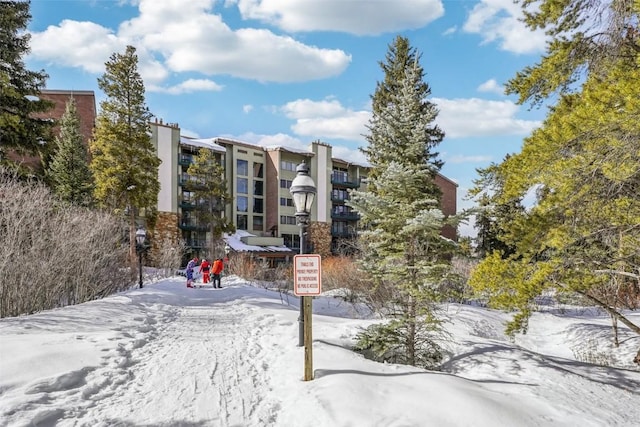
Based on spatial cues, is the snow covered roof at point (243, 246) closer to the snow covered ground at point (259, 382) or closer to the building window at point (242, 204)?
the building window at point (242, 204)

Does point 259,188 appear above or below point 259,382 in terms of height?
above

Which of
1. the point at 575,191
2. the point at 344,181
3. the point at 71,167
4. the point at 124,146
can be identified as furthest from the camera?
the point at 344,181

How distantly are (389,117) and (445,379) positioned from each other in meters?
5.82

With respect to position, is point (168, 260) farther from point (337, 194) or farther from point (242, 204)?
point (337, 194)

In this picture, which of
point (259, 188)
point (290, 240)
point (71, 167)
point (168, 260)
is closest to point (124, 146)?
point (71, 167)

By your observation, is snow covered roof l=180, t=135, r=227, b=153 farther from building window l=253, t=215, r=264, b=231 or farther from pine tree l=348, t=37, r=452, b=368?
pine tree l=348, t=37, r=452, b=368

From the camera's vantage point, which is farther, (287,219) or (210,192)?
(287,219)

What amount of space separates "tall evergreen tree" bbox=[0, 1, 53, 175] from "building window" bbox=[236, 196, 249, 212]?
34631 mm

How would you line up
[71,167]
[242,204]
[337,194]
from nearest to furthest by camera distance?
[71,167] < [242,204] < [337,194]

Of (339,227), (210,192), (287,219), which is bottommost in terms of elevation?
(339,227)

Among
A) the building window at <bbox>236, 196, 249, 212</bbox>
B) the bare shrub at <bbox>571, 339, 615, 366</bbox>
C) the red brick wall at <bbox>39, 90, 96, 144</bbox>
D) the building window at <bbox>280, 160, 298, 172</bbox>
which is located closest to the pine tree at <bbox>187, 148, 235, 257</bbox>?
the red brick wall at <bbox>39, 90, 96, 144</bbox>

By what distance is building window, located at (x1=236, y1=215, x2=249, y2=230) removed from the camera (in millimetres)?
51156

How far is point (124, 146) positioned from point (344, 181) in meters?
34.7

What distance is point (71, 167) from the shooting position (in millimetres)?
29250
